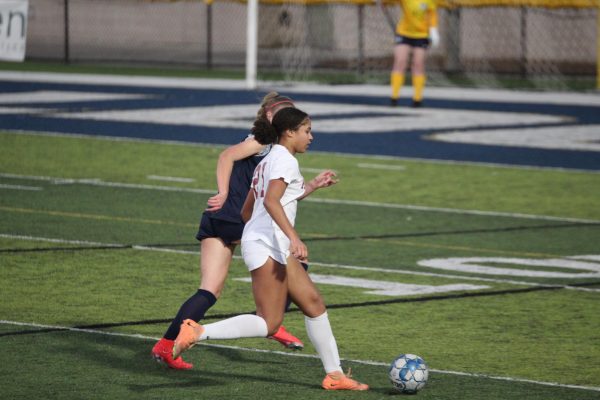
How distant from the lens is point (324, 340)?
7.77 meters

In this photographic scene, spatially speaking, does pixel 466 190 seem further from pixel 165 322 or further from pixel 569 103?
pixel 569 103

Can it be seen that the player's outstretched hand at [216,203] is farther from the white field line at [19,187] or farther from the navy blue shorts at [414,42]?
the navy blue shorts at [414,42]

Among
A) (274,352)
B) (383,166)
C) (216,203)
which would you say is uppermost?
(216,203)

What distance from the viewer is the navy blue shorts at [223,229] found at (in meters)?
8.52

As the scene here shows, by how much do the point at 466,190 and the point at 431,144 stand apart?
4451mm

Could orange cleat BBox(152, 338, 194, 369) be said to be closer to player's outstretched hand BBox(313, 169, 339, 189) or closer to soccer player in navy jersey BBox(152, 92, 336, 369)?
soccer player in navy jersey BBox(152, 92, 336, 369)

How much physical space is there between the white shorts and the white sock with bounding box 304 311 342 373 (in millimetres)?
324

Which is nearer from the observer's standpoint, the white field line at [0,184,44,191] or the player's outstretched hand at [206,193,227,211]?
the player's outstretched hand at [206,193,227,211]

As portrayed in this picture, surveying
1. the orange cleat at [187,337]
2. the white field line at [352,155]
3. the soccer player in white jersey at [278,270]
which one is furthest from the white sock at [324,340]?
the white field line at [352,155]

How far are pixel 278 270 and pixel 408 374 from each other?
0.80m

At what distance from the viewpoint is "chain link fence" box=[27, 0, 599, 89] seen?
3794 cm

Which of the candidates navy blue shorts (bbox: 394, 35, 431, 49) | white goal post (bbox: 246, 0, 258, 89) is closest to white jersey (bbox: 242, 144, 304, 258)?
navy blue shorts (bbox: 394, 35, 431, 49)

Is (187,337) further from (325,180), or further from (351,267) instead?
(351,267)

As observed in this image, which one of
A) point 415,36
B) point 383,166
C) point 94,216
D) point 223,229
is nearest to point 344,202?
point 94,216
